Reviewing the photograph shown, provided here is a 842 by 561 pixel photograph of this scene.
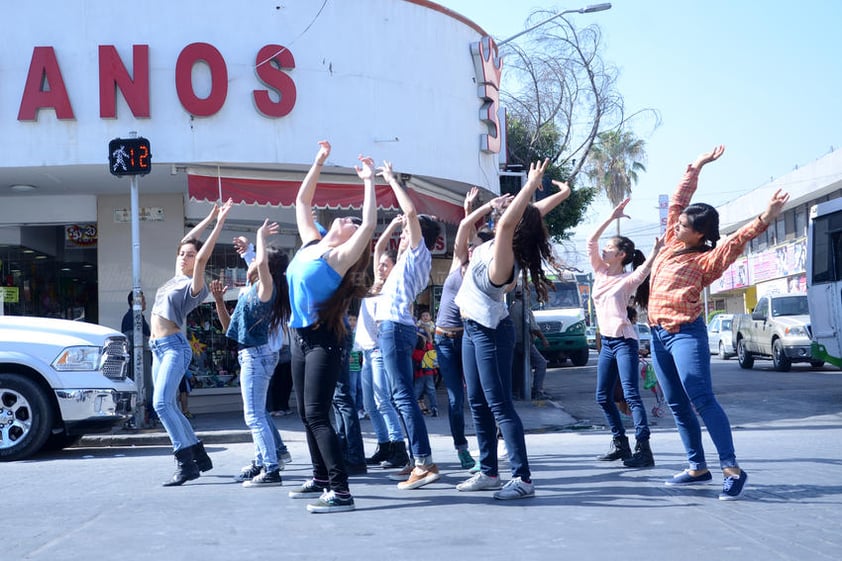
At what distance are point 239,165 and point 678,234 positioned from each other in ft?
26.2

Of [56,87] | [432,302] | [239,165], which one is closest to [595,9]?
[432,302]

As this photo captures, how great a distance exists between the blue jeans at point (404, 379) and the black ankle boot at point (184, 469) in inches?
64.7

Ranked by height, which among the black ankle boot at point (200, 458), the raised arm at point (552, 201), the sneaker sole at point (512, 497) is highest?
the raised arm at point (552, 201)

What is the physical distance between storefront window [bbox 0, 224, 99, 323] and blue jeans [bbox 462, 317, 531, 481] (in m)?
10.5

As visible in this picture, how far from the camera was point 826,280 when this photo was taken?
1457 centimetres

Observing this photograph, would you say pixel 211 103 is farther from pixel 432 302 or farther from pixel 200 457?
pixel 432 302

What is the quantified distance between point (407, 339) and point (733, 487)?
242 cm

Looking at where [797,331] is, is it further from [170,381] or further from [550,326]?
[170,381]

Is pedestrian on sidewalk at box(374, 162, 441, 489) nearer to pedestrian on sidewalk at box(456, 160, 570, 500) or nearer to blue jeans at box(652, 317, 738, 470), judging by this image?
pedestrian on sidewalk at box(456, 160, 570, 500)

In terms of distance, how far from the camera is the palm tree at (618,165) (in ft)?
138

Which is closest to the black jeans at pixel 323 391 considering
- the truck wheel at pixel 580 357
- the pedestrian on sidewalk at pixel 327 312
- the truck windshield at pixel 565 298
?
the pedestrian on sidewalk at pixel 327 312

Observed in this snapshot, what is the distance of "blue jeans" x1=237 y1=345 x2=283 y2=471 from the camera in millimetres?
6832

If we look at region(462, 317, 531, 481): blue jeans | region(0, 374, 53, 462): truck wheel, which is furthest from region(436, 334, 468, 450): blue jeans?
region(0, 374, 53, 462): truck wheel

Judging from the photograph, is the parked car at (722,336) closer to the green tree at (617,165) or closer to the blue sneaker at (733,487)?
the green tree at (617,165)
